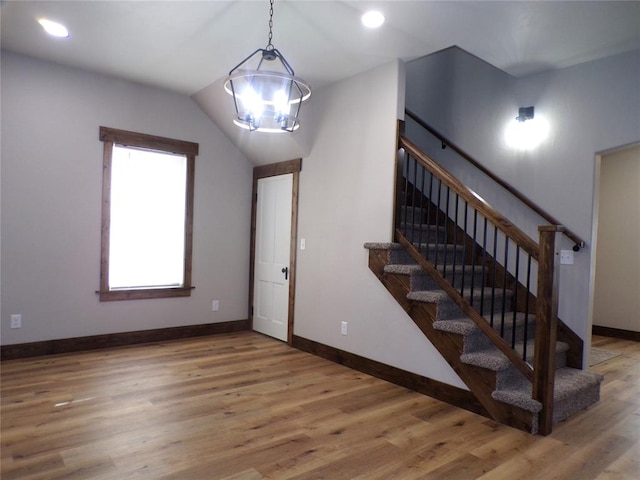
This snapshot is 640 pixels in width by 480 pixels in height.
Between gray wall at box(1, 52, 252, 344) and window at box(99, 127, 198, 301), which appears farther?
window at box(99, 127, 198, 301)

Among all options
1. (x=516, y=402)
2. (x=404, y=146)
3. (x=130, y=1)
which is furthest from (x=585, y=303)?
(x=130, y=1)

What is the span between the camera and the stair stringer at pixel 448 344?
2.84m

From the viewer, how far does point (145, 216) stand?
476 centimetres

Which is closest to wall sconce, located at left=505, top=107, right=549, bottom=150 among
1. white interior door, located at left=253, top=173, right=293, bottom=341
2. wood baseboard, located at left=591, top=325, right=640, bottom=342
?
white interior door, located at left=253, top=173, right=293, bottom=341

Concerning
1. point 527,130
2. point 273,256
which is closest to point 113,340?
point 273,256

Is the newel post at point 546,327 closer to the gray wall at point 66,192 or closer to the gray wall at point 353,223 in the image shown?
the gray wall at point 353,223

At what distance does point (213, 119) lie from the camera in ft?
17.0

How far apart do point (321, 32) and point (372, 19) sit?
0.45 meters

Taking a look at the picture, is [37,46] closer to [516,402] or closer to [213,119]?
[213,119]

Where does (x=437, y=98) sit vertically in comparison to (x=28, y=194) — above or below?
above

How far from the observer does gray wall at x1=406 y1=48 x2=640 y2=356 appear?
11.2ft

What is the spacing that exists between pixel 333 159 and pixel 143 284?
2.55 m

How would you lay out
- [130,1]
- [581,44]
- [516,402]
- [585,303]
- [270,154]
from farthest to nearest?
[270,154] → [585,303] → [581,44] → [130,1] → [516,402]

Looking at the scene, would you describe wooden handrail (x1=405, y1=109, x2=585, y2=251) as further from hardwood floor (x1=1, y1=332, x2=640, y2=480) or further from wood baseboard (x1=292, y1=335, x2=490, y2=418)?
wood baseboard (x1=292, y1=335, x2=490, y2=418)
